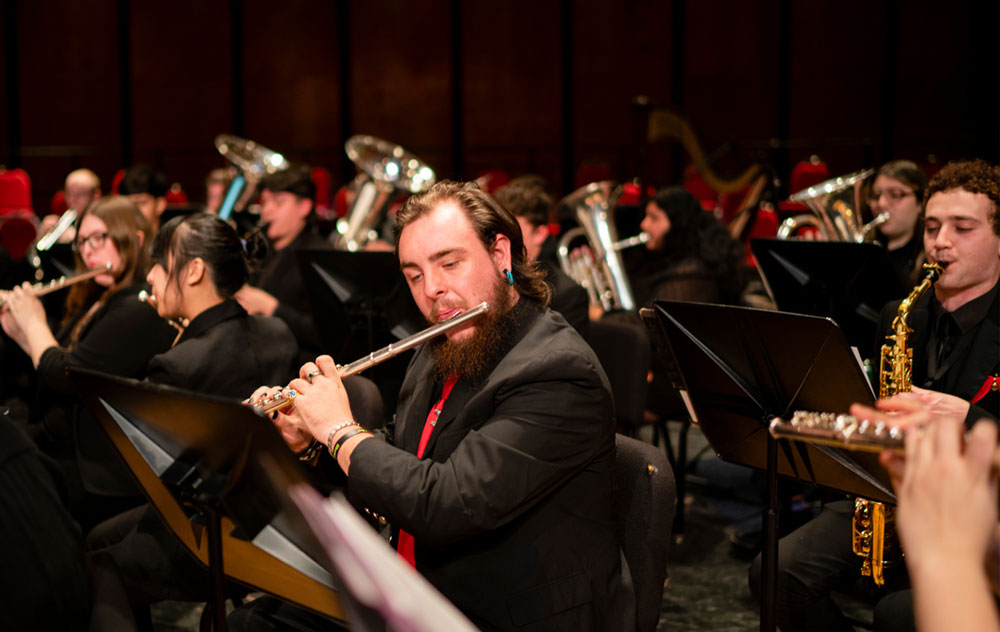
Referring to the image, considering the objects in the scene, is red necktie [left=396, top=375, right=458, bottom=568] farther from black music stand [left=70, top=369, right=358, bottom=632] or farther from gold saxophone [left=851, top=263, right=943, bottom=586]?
gold saxophone [left=851, top=263, right=943, bottom=586]

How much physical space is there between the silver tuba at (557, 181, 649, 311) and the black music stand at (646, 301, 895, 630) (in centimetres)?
259

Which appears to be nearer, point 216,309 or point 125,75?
point 216,309

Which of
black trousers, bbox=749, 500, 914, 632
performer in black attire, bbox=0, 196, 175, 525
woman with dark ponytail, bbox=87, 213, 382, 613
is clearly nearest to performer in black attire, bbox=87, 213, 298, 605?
woman with dark ponytail, bbox=87, 213, 382, 613

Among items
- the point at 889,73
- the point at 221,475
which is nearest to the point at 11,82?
the point at 889,73

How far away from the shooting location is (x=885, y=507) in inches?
95.1

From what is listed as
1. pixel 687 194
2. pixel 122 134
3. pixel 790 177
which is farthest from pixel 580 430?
pixel 122 134

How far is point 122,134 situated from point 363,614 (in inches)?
424

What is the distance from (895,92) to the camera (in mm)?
9602

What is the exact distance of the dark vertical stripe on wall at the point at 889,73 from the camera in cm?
943

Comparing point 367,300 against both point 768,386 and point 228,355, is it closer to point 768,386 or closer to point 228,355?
point 228,355

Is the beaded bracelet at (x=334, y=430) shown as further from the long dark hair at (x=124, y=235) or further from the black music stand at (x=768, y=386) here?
the long dark hair at (x=124, y=235)

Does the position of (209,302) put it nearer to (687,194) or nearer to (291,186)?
(291,186)

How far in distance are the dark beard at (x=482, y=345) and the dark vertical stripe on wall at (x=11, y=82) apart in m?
9.82

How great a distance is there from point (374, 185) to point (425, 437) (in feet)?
12.6
